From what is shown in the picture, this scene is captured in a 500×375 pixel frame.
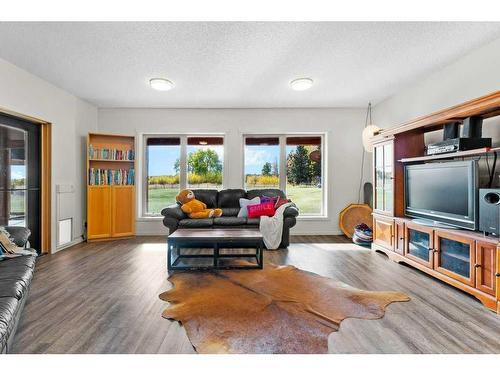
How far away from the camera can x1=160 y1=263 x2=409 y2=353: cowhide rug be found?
174 centimetres

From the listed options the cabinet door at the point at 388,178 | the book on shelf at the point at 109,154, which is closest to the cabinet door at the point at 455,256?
the cabinet door at the point at 388,178

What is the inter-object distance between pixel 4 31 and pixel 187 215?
3.02 m

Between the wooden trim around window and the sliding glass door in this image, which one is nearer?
the sliding glass door

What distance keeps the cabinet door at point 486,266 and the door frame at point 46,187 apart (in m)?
5.28

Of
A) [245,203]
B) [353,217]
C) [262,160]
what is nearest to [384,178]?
[353,217]

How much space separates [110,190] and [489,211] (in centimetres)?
532

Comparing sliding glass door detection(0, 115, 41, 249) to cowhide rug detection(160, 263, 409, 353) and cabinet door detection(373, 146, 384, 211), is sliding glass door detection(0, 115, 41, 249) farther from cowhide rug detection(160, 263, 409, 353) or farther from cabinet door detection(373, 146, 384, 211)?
cabinet door detection(373, 146, 384, 211)

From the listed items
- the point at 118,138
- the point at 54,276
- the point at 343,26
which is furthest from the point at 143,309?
the point at 118,138

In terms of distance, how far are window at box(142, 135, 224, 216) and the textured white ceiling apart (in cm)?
127

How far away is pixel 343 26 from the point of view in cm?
253

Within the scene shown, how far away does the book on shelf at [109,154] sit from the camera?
4.86 meters

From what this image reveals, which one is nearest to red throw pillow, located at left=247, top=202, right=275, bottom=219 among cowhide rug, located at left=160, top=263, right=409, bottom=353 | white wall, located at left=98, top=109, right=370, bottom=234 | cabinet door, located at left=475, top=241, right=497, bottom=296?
white wall, located at left=98, top=109, right=370, bottom=234

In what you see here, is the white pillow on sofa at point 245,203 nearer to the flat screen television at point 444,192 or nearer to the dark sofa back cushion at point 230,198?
the dark sofa back cushion at point 230,198

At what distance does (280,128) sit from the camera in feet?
17.7
